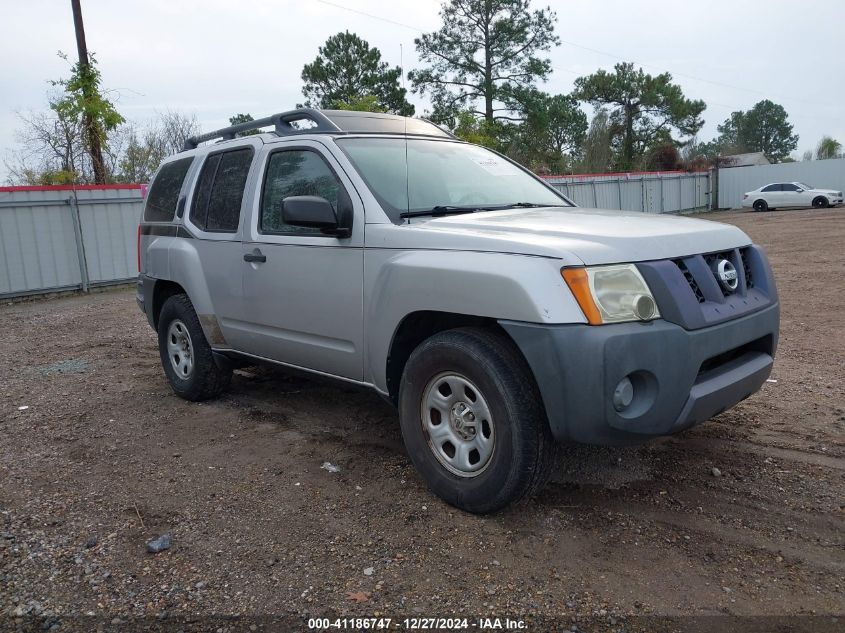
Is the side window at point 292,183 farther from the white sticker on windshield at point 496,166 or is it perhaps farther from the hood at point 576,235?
the white sticker on windshield at point 496,166

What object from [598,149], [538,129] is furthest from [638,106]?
[538,129]

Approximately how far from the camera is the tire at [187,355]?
17.3ft

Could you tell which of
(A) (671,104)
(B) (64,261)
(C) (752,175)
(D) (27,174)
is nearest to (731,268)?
(B) (64,261)

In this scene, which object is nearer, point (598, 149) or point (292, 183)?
point (292, 183)

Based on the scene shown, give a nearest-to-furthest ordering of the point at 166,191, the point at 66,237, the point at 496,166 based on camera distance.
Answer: the point at 496,166, the point at 166,191, the point at 66,237

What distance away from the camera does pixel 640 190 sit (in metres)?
31.7

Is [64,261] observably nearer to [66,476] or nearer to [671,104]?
[66,476]

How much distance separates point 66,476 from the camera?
4.21 m

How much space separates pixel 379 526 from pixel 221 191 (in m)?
2.82

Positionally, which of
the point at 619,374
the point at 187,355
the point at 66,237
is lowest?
the point at 187,355

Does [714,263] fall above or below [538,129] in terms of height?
below

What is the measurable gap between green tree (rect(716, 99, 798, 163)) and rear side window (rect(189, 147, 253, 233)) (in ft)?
260

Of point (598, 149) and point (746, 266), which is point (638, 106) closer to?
point (598, 149)

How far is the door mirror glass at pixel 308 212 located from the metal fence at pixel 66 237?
11161 millimetres
